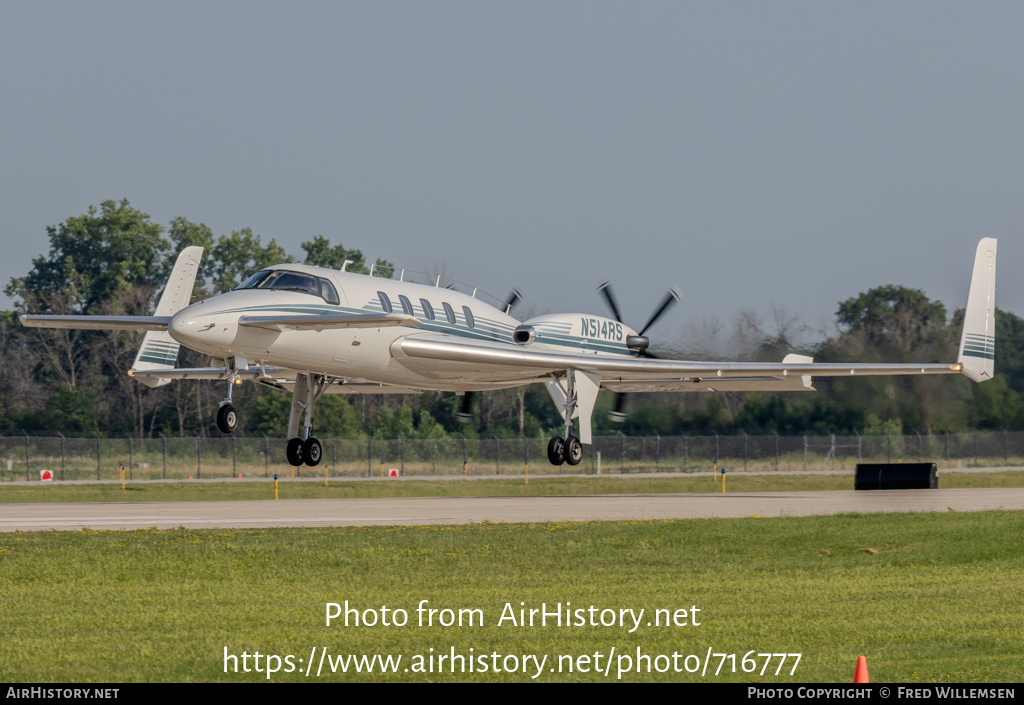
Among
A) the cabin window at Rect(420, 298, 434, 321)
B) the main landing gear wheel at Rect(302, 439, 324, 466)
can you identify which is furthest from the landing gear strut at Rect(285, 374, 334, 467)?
the cabin window at Rect(420, 298, 434, 321)

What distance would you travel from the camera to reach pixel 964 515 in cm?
3425

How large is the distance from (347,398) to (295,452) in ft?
187

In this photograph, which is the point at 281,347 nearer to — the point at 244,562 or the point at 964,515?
the point at 244,562

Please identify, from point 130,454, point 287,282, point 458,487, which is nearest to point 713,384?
point 287,282

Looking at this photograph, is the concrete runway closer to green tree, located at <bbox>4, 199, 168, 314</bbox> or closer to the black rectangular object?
the black rectangular object

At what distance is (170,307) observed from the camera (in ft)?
118

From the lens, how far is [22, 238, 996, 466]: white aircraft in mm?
25516

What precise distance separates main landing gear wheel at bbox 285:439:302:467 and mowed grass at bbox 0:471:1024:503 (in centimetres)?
2115

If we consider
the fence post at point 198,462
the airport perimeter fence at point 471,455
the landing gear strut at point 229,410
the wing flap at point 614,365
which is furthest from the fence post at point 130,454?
the landing gear strut at point 229,410

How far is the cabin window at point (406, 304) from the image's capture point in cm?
2900

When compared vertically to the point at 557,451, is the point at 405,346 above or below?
above

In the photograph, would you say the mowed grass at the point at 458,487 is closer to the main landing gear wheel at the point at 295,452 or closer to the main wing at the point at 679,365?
the main wing at the point at 679,365

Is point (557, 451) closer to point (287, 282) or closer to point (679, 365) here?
point (679, 365)

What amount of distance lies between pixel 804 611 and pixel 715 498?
27764mm
